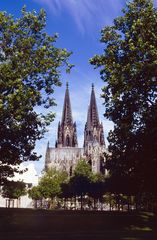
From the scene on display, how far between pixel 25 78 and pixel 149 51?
10081 millimetres

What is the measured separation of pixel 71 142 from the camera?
178 m

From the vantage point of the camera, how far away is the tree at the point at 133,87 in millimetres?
28406

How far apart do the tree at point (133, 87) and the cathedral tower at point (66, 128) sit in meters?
144

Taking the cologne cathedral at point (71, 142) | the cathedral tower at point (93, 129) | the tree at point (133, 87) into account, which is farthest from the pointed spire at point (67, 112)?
the tree at point (133, 87)

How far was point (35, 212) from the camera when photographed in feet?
114

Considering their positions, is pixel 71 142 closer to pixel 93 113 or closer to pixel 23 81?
pixel 93 113

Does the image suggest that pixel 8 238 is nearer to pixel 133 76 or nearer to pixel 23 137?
pixel 23 137

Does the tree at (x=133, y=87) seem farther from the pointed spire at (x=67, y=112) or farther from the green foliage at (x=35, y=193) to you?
the pointed spire at (x=67, y=112)

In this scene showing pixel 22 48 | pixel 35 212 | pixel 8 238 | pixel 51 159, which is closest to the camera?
pixel 8 238

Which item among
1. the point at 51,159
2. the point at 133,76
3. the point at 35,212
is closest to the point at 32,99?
the point at 133,76

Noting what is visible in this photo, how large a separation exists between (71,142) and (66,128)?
796 cm

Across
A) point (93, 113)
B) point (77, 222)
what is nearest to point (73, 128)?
point (93, 113)

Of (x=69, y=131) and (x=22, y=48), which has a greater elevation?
(x=69, y=131)

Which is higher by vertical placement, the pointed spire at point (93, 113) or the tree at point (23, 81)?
the pointed spire at point (93, 113)
